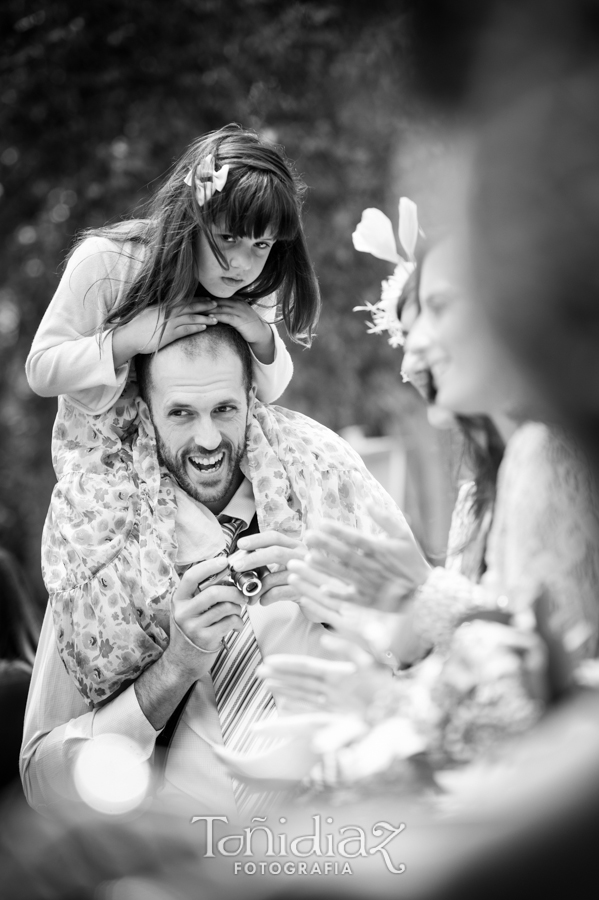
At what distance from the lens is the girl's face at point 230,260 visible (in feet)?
5.61

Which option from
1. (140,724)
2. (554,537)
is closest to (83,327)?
(140,724)

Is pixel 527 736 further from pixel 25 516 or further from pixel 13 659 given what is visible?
pixel 25 516

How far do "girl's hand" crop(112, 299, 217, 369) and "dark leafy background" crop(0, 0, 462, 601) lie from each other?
2691 millimetres

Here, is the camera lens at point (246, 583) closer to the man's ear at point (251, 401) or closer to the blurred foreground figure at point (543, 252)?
the man's ear at point (251, 401)

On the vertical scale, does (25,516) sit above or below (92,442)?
above

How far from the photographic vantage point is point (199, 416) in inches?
68.9

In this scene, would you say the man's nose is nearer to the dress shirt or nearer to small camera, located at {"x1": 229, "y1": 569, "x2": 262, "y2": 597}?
the dress shirt

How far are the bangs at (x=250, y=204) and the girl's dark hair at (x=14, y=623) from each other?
1.20 meters

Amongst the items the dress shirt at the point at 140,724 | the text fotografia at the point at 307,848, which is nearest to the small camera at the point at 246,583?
the dress shirt at the point at 140,724

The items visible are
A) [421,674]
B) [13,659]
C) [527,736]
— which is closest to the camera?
[527,736]

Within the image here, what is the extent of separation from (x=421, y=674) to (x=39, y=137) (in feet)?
15.4

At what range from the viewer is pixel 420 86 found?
3.88 ft

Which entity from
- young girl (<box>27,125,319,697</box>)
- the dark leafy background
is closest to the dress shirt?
young girl (<box>27,125,319,697</box>)

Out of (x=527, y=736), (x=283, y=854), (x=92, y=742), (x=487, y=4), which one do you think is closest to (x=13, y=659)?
(x=92, y=742)
